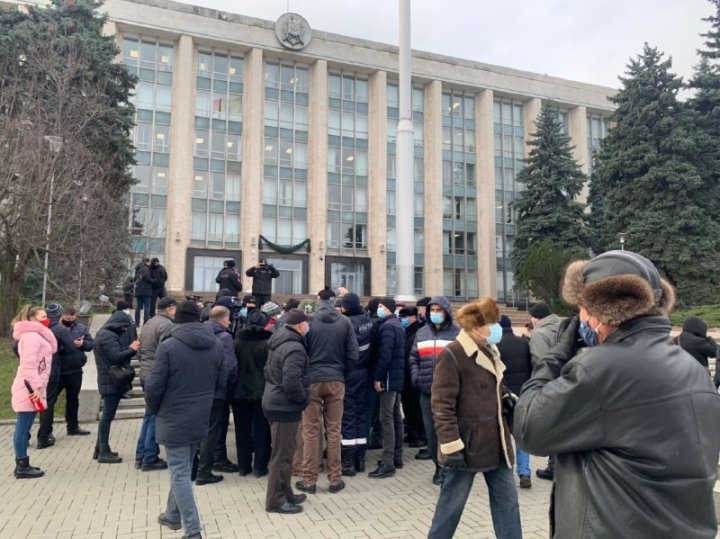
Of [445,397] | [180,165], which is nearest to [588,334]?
[445,397]

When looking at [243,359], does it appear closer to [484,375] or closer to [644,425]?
[484,375]

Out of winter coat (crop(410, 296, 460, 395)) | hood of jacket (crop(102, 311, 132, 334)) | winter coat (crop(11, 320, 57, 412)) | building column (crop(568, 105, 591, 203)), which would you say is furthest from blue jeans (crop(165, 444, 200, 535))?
building column (crop(568, 105, 591, 203))

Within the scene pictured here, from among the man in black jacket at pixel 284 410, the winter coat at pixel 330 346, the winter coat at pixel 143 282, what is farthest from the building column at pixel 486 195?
the man in black jacket at pixel 284 410

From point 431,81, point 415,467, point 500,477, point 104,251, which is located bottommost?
point 415,467

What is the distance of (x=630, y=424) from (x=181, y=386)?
3832 millimetres

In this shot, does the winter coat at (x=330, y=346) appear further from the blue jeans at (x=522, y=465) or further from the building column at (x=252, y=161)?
the building column at (x=252, y=161)

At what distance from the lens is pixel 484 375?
3.82 meters

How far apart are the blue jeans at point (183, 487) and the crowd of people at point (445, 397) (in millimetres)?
13

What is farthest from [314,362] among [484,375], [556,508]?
[556,508]

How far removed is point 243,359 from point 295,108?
38.0 m

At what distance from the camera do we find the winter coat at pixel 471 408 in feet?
11.9

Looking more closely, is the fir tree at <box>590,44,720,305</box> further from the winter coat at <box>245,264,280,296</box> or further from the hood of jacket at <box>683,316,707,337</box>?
the winter coat at <box>245,264,280,296</box>

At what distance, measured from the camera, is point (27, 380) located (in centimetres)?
632

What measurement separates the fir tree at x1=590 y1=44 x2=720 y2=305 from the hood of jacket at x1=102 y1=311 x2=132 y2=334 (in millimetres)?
27385
